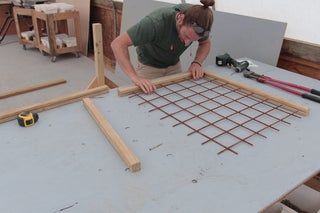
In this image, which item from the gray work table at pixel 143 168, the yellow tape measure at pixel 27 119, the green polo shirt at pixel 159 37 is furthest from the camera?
the green polo shirt at pixel 159 37

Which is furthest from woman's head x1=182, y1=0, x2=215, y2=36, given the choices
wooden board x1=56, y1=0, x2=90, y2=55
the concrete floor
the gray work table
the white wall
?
wooden board x1=56, y1=0, x2=90, y2=55

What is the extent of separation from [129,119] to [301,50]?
1.19 m

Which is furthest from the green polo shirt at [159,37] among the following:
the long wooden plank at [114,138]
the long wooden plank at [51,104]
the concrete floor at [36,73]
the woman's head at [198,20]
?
the concrete floor at [36,73]

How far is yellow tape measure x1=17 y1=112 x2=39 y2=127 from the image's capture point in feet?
3.44

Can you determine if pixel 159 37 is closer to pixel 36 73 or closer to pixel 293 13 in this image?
pixel 293 13

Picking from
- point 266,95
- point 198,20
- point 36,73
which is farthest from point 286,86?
point 36,73

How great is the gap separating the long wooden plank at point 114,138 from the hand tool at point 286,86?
84 centimetres

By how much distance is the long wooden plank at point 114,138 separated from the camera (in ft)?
2.82

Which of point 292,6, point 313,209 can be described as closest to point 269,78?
point 292,6

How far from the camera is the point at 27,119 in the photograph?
3.45 feet

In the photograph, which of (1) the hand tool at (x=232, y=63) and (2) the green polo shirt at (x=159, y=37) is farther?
(1) the hand tool at (x=232, y=63)

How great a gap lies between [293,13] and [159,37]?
0.84 meters

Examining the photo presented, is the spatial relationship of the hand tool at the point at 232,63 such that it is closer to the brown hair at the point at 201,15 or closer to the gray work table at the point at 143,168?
the brown hair at the point at 201,15

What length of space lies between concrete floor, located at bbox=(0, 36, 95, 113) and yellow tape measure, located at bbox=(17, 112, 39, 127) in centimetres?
193
